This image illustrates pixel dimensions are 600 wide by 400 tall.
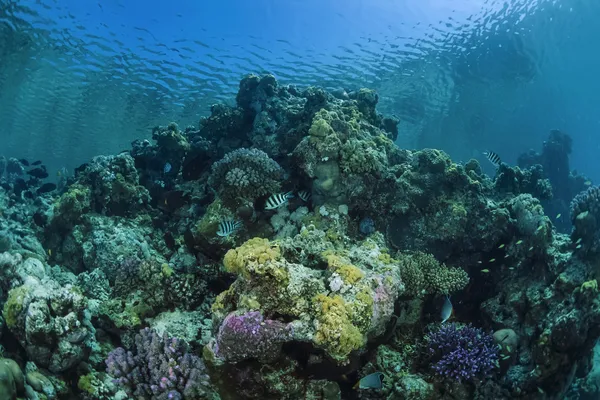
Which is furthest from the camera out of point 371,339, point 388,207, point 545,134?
point 545,134

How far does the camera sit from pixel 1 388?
367 cm

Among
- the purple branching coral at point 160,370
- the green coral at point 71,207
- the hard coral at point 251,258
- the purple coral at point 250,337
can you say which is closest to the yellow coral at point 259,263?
the hard coral at point 251,258

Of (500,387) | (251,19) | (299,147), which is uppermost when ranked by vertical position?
(251,19)

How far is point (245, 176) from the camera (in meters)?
7.49

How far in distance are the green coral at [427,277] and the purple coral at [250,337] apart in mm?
2704

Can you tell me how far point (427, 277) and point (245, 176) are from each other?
399 cm

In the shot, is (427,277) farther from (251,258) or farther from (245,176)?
(245,176)

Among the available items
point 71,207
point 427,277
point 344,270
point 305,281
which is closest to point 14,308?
point 305,281

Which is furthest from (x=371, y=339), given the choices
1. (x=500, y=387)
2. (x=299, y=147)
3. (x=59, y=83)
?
(x=59, y=83)

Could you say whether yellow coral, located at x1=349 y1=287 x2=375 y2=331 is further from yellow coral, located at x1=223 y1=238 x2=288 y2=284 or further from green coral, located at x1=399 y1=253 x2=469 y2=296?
green coral, located at x1=399 y1=253 x2=469 y2=296

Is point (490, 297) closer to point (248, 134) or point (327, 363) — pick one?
point (327, 363)

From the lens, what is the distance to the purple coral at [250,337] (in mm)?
4141

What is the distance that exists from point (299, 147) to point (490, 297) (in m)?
5.06

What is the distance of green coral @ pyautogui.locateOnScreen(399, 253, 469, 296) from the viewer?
613cm
